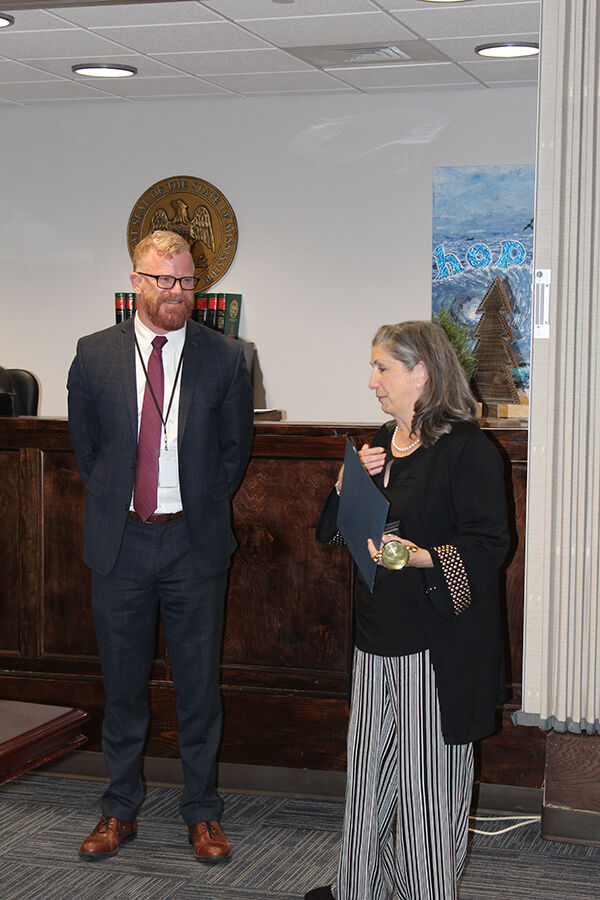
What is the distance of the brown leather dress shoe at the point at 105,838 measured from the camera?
3.36 m

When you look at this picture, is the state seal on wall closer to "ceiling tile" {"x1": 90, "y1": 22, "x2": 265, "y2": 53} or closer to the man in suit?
"ceiling tile" {"x1": 90, "y1": 22, "x2": 265, "y2": 53}

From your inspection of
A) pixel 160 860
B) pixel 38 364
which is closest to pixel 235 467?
pixel 160 860

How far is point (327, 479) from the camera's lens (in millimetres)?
3838

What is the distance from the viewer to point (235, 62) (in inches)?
244

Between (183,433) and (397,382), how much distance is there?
2.92ft

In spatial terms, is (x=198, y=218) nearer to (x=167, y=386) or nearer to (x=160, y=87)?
(x=160, y=87)

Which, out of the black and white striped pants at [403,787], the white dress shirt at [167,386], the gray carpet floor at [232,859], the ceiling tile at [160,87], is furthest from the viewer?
the ceiling tile at [160,87]

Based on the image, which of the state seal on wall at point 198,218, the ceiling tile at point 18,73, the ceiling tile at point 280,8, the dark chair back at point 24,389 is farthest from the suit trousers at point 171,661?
the state seal on wall at point 198,218

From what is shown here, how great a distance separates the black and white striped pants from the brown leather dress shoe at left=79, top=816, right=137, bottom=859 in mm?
893

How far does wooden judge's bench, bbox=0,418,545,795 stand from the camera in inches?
149

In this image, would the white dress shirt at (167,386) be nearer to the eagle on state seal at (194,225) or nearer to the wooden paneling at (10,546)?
the wooden paneling at (10,546)

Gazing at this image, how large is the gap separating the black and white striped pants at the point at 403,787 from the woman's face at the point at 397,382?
608 millimetres

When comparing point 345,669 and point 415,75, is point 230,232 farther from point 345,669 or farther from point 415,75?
point 345,669

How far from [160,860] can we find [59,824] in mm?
460
